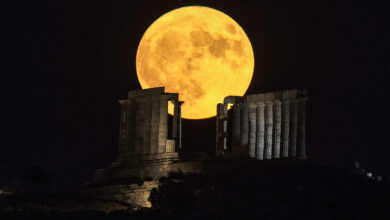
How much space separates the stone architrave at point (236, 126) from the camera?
8869cm

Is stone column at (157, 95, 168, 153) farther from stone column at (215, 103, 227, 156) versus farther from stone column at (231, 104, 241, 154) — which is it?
stone column at (231, 104, 241, 154)

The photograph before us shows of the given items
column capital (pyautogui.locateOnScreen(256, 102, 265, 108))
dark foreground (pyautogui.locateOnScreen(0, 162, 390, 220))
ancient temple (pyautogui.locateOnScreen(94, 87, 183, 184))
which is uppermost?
column capital (pyautogui.locateOnScreen(256, 102, 265, 108))

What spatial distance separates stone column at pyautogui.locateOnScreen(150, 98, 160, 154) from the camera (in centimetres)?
8912

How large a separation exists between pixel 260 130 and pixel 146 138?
39.8ft

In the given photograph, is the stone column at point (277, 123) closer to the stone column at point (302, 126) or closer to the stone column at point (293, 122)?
the stone column at point (293, 122)

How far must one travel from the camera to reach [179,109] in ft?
296

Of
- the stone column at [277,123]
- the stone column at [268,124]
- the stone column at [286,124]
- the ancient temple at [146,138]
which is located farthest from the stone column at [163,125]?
the stone column at [286,124]

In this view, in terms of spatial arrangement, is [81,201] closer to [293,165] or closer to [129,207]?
[129,207]

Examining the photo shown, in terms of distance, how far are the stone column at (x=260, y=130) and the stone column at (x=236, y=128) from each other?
7.09 feet

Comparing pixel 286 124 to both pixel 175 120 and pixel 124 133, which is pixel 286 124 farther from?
pixel 124 133

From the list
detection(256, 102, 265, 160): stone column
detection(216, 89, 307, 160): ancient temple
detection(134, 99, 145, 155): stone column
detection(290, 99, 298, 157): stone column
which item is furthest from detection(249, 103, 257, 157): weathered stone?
detection(134, 99, 145, 155): stone column

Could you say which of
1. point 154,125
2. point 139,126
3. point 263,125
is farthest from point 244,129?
point 139,126

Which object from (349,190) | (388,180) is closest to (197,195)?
(349,190)

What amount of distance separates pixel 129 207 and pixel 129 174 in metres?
9.20
